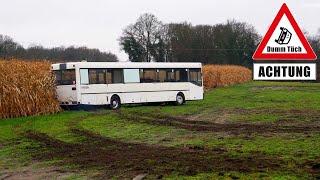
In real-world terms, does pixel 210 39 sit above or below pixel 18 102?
above

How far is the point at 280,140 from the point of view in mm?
14719

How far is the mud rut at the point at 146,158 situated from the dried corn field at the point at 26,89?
7.68 meters

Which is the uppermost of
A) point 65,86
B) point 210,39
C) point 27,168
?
point 210,39

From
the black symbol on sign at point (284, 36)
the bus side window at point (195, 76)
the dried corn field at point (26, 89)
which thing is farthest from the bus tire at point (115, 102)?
the black symbol on sign at point (284, 36)

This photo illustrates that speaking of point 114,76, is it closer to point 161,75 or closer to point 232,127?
point 161,75

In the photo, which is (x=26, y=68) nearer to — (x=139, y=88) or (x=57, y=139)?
(x=139, y=88)

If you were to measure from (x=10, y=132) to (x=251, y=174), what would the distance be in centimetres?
1273

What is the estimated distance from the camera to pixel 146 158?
39.7 feet

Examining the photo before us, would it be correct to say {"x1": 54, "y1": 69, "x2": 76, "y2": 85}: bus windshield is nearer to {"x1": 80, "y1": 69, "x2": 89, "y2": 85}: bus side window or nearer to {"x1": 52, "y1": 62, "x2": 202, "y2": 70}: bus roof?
{"x1": 52, "y1": 62, "x2": 202, "y2": 70}: bus roof

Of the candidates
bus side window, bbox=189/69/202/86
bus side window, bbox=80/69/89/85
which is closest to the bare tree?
bus side window, bbox=189/69/202/86

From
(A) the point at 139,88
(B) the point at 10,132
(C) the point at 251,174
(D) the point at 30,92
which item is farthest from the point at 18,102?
(C) the point at 251,174

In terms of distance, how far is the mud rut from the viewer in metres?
10.1

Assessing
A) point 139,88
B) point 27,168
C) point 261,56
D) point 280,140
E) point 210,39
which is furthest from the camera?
point 210,39

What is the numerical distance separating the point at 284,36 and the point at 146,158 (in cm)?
802
